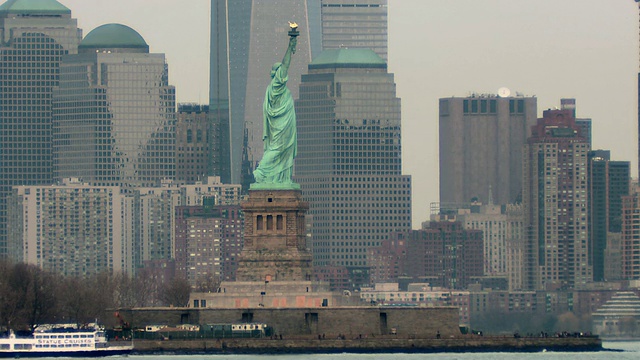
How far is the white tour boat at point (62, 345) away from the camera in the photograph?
183875mm

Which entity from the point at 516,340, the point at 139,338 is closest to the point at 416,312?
the point at 516,340

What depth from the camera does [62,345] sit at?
18425 centimetres

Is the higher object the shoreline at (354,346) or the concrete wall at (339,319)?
the concrete wall at (339,319)

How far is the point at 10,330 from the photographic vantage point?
194 meters

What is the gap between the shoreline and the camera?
18962cm

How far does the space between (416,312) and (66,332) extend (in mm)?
25733

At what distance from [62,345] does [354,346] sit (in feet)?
69.8

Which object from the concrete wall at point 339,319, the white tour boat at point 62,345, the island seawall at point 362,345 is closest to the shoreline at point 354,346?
the island seawall at point 362,345

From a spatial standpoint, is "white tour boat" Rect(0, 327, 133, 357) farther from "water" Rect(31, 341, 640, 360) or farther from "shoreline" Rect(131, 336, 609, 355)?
"shoreline" Rect(131, 336, 609, 355)

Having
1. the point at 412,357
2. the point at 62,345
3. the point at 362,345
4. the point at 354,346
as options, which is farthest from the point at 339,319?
the point at 62,345

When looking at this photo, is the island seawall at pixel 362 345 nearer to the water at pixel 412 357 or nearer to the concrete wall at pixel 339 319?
the concrete wall at pixel 339 319

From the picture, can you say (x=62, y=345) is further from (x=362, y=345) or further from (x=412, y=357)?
(x=412, y=357)

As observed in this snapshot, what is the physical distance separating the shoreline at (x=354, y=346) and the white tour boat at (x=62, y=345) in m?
3.11

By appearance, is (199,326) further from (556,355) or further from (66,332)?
(556,355)
